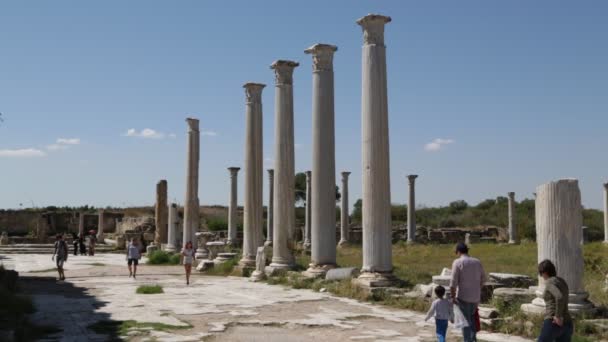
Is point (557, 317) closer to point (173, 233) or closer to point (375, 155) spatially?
point (375, 155)

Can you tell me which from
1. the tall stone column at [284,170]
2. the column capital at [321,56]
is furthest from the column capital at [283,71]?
the column capital at [321,56]

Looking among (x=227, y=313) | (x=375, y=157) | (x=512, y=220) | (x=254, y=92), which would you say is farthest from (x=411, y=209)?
(x=227, y=313)

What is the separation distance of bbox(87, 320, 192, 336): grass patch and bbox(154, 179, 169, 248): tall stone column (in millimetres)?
26256

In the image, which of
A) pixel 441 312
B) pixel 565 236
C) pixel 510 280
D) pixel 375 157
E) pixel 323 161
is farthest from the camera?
pixel 323 161

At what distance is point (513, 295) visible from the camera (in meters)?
11.6

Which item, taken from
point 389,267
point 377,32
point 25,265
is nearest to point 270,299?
point 389,267

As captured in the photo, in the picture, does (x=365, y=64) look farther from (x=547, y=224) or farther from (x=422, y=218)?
(x=422, y=218)

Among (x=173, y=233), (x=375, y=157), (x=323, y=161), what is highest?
(x=323, y=161)

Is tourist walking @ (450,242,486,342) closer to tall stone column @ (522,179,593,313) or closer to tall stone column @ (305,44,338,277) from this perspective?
tall stone column @ (522,179,593,313)

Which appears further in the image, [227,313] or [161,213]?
[161,213]

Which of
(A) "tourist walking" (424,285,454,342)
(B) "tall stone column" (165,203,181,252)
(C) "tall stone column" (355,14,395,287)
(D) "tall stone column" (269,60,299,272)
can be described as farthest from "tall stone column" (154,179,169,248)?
(A) "tourist walking" (424,285,454,342)

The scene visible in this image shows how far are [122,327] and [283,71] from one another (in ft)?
37.8

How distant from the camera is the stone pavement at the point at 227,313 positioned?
10.3 meters

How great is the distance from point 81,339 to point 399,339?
4896mm
